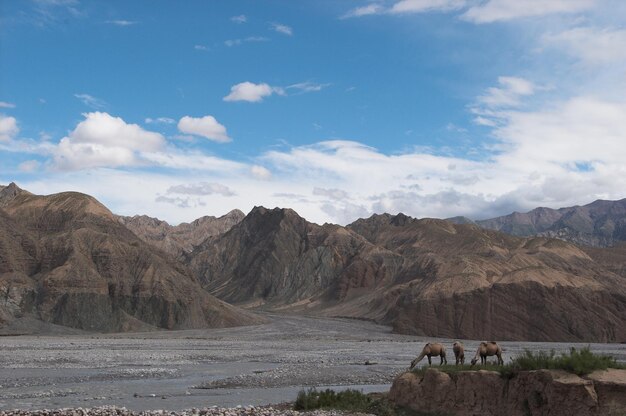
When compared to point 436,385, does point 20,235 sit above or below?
above

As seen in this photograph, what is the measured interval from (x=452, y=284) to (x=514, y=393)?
314 feet

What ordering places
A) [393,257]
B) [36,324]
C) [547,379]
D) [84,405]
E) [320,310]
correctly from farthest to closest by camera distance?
[393,257], [320,310], [36,324], [84,405], [547,379]

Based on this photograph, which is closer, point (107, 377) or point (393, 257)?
point (107, 377)

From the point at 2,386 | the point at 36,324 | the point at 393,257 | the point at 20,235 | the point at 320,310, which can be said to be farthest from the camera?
the point at 393,257

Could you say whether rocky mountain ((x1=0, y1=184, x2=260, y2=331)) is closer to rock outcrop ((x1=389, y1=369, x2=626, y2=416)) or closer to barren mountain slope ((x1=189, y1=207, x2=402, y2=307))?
barren mountain slope ((x1=189, y1=207, x2=402, y2=307))

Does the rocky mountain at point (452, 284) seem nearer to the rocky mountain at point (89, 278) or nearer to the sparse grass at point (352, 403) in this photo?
the rocky mountain at point (89, 278)

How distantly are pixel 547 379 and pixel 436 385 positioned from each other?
402 cm

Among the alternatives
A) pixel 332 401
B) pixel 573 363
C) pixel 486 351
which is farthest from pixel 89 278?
pixel 573 363

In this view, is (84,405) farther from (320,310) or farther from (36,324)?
(320,310)

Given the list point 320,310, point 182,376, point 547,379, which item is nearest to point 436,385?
point 547,379

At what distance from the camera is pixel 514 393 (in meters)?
20.7

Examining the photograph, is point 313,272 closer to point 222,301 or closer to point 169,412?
point 222,301

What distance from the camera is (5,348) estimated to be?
64.6m

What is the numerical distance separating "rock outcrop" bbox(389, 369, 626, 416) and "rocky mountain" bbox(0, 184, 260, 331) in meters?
87.6
